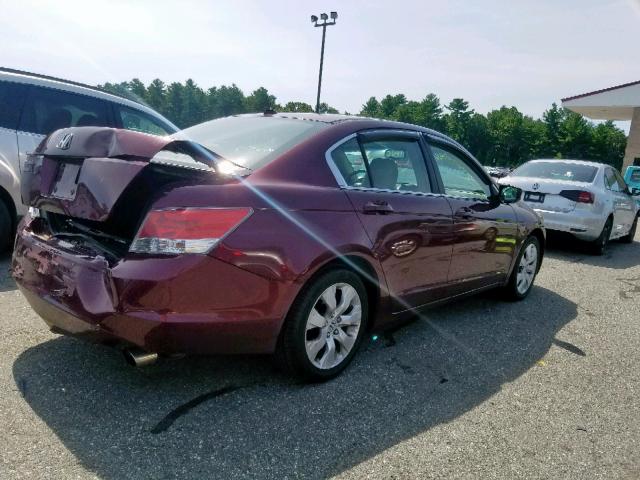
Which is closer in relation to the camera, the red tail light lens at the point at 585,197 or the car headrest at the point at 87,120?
the car headrest at the point at 87,120

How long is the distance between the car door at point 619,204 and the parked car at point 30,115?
759 cm

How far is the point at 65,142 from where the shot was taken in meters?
2.72

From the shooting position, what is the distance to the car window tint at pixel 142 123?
5.70 metres

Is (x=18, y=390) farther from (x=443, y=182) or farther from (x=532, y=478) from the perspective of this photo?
(x=443, y=182)

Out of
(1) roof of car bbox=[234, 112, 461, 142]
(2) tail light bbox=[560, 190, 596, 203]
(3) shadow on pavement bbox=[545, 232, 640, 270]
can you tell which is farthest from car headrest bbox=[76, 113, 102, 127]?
(2) tail light bbox=[560, 190, 596, 203]

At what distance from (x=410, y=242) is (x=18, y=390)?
2358 millimetres

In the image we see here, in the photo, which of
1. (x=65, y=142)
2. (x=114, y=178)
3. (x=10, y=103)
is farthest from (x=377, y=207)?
(x=10, y=103)

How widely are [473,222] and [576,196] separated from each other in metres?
4.67

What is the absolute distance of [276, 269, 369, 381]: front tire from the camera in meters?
2.66

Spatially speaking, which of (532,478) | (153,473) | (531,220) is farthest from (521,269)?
(153,473)

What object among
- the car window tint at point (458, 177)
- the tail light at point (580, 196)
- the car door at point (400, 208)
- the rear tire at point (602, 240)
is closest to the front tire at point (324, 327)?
the car door at point (400, 208)

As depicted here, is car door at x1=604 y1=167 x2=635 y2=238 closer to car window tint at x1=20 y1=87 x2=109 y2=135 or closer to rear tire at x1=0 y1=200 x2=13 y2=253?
car window tint at x1=20 y1=87 x2=109 y2=135

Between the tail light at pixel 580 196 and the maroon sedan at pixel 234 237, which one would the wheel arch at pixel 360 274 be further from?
the tail light at pixel 580 196

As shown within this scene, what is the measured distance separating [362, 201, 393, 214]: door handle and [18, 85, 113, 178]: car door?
3.64 m
